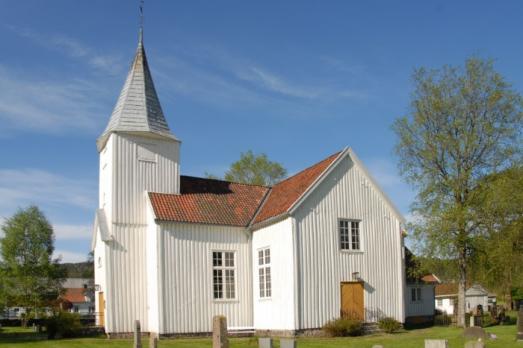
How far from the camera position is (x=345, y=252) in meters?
26.9

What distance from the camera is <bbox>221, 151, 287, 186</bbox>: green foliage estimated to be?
56.3m

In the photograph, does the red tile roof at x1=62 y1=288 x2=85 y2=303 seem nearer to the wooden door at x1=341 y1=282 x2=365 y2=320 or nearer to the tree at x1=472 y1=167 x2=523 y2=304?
the wooden door at x1=341 y1=282 x2=365 y2=320

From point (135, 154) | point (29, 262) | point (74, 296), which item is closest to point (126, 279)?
point (135, 154)

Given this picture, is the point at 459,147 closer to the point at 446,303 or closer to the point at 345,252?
the point at 345,252

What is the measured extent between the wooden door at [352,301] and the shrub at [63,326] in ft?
39.4

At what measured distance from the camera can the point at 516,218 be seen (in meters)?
26.9

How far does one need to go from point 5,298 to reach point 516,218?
42852 millimetres

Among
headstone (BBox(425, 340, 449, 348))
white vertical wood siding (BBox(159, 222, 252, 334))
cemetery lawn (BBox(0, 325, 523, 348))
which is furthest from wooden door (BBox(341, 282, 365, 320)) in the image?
headstone (BBox(425, 340, 449, 348))

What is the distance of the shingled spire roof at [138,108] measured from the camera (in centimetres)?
2906

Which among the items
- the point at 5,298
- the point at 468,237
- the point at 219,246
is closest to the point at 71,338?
the point at 219,246

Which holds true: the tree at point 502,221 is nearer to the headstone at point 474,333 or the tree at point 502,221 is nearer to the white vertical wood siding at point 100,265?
the headstone at point 474,333

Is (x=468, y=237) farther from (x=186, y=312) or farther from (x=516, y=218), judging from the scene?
(x=186, y=312)

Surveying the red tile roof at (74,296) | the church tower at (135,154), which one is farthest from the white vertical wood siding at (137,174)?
the red tile roof at (74,296)

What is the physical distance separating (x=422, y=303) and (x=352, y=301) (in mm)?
13888
